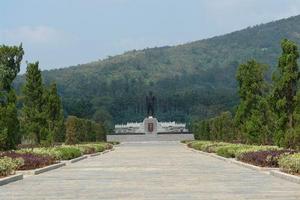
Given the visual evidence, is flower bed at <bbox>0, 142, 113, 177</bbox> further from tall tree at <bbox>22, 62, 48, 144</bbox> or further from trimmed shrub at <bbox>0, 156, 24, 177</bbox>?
tall tree at <bbox>22, 62, 48, 144</bbox>

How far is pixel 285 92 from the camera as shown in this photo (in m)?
31.2

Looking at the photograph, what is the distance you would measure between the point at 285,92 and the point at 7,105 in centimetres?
1417

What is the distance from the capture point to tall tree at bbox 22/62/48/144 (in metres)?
41.7

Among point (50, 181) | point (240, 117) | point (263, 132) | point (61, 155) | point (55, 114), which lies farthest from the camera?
point (55, 114)

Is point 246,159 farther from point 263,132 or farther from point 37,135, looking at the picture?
point 37,135

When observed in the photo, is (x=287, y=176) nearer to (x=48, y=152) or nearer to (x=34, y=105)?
(x=48, y=152)

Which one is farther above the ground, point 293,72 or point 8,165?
point 293,72

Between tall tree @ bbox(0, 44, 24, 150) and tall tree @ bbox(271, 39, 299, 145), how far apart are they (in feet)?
43.7

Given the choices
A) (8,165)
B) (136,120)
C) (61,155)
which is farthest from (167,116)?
(8,165)

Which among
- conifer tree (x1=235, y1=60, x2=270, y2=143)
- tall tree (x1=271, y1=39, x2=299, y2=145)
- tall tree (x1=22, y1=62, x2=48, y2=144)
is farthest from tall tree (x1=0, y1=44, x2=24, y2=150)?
conifer tree (x1=235, y1=60, x2=270, y2=143)

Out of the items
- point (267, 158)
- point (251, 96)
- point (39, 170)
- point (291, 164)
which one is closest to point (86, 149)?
point (251, 96)

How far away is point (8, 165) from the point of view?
20.5 m

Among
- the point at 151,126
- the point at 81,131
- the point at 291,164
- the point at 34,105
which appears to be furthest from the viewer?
the point at 151,126

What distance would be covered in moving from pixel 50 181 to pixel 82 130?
5059 centimetres
